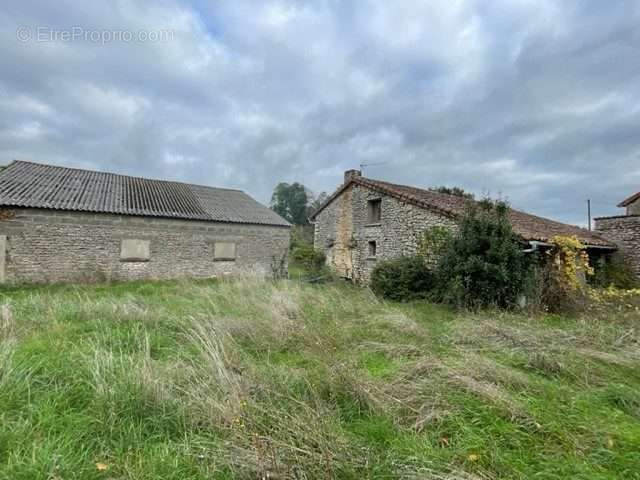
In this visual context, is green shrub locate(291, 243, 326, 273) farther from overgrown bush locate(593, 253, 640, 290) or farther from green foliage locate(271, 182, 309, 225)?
green foliage locate(271, 182, 309, 225)

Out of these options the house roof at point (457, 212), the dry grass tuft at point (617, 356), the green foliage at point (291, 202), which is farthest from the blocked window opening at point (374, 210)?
the green foliage at point (291, 202)

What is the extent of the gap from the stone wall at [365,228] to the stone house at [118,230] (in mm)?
3710

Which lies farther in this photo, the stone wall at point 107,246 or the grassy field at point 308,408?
the stone wall at point 107,246

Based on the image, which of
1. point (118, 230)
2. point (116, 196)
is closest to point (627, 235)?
point (118, 230)

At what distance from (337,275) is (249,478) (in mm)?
13573

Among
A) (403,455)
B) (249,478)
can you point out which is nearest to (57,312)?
(249,478)

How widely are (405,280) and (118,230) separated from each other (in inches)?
482

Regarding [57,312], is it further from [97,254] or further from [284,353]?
[97,254]

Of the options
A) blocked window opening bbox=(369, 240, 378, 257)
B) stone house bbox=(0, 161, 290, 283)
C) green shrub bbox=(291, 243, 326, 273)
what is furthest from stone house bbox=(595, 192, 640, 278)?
stone house bbox=(0, 161, 290, 283)

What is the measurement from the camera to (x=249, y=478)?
219cm

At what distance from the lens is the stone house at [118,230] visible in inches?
490

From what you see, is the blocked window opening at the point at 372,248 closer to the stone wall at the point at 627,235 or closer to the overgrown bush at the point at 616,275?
the overgrown bush at the point at 616,275

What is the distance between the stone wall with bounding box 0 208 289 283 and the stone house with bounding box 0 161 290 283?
0.03 metres

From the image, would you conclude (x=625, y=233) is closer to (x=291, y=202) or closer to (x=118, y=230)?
(x=118, y=230)
